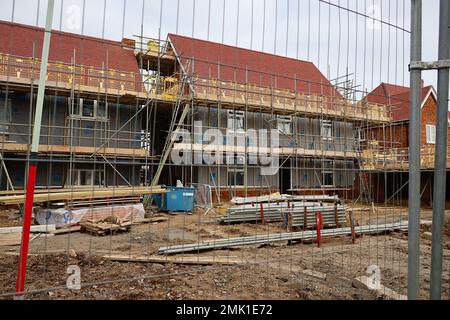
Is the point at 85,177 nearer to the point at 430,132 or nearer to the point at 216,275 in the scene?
the point at 216,275

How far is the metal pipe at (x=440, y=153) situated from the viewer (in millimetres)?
2584

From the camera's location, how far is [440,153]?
262cm

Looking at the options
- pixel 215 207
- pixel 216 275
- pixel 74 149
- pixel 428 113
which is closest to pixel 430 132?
pixel 428 113

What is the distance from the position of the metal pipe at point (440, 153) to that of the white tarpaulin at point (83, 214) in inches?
392

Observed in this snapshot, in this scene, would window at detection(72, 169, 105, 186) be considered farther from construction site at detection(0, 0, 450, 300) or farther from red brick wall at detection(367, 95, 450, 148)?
red brick wall at detection(367, 95, 450, 148)

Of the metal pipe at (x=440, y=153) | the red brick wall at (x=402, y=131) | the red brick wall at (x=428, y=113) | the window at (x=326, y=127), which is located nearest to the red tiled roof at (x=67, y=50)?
the window at (x=326, y=127)

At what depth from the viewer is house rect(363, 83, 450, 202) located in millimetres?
15828

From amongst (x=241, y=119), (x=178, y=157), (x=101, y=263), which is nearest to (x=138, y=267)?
(x=101, y=263)

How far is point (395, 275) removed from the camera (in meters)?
5.57

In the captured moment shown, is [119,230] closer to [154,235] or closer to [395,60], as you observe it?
[154,235]

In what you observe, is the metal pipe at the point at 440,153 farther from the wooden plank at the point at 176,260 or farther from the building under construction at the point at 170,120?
the building under construction at the point at 170,120

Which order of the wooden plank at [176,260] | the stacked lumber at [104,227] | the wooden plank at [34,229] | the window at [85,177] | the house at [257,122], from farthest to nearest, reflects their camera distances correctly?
the window at [85,177] < the house at [257,122] < the stacked lumber at [104,227] < the wooden plank at [34,229] < the wooden plank at [176,260]
